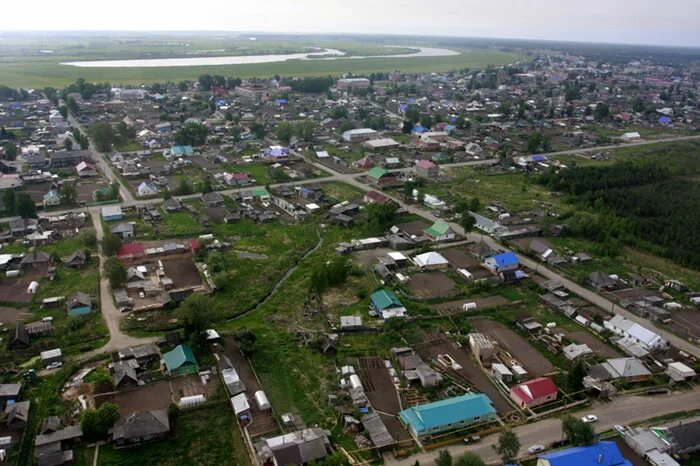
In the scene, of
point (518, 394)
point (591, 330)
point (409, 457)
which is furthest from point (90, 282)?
point (591, 330)

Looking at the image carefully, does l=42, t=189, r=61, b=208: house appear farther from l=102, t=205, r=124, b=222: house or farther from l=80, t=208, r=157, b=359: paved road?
l=80, t=208, r=157, b=359: paved road

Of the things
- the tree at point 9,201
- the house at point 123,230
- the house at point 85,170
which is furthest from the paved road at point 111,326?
the house at point 85,170

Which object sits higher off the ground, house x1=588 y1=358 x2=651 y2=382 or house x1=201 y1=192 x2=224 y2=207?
house x1=201 y1=192 x2=224 y2=207

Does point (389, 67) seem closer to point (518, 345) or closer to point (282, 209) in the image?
point (282, 209)

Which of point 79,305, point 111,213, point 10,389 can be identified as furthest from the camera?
point 111,213

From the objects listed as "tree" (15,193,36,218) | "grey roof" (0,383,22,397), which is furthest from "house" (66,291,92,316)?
"tree" (15,193,36,218)

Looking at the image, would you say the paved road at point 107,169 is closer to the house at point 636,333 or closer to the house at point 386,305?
the house at point 386,305

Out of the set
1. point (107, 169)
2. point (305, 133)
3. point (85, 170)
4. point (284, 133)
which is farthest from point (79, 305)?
point (305, 133)

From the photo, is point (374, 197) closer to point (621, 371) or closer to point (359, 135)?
point (359, 135)
